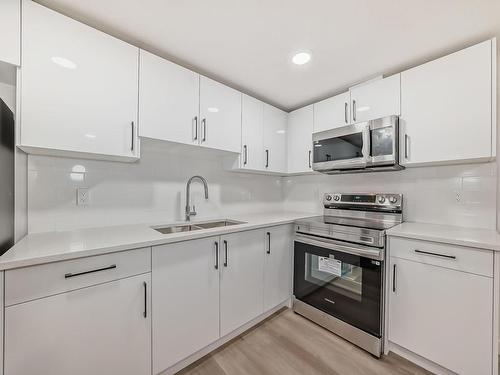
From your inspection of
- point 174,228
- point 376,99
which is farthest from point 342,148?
point 174,228

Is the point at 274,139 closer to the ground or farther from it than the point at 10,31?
closer to the ground

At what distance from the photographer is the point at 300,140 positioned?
2426 millimetres

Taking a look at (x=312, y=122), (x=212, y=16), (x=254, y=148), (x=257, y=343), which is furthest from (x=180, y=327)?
(x=312, y=122)

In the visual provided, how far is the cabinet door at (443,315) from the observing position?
117cm

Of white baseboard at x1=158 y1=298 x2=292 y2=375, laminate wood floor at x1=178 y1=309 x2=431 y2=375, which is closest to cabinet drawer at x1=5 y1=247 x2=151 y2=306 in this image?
white baseboard at x1=158 y1=298 x2=292 y2=375

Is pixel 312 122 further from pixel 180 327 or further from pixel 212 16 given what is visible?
pixel 180 327

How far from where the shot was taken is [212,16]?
124cm

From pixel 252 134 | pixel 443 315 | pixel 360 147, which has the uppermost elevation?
pixel 252 134

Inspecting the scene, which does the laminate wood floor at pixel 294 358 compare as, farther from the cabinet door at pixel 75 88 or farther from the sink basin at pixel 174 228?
the cabinet door at pixel 75 88

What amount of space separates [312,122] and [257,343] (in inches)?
85.0

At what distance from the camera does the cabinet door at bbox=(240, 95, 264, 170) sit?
2068 mm

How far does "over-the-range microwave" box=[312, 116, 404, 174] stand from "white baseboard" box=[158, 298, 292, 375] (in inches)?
59.0

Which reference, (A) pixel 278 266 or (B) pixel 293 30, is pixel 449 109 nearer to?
(B) pixel 293 30

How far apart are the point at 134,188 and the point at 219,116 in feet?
3.11
